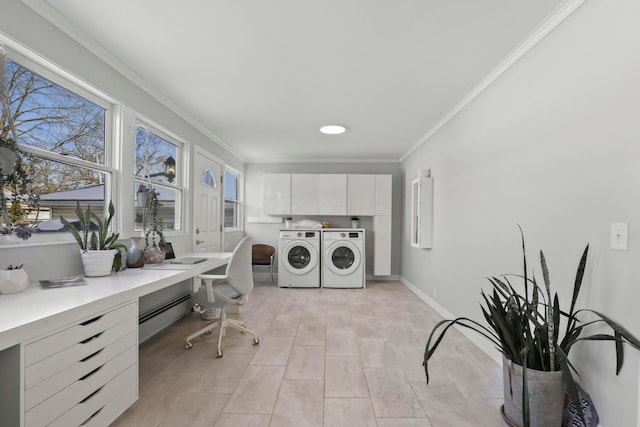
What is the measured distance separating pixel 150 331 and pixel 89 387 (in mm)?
1608

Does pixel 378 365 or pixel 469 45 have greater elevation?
pixel 469 45

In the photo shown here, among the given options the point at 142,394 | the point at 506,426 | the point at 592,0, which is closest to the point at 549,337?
the point at 506,426

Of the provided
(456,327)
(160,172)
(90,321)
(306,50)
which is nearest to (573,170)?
(306,50)

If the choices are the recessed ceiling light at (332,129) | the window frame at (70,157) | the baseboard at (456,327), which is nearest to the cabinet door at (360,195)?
the baseboard at (456,327)

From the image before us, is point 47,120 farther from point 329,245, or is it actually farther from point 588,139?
point 329,245

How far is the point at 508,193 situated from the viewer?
2.32 m

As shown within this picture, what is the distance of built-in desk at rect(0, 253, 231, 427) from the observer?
110 cm

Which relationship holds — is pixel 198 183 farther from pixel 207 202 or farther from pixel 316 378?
pixel 316 378

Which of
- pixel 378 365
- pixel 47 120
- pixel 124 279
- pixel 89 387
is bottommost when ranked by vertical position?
pixel 378 365

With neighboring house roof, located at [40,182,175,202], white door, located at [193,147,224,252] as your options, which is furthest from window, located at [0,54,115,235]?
white door, located at [193,147,224,252]

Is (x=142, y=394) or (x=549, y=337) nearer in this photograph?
(x=549, y=337)

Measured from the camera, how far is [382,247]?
553cm

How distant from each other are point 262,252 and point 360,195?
1.98 meters

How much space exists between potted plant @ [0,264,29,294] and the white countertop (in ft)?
0.11
